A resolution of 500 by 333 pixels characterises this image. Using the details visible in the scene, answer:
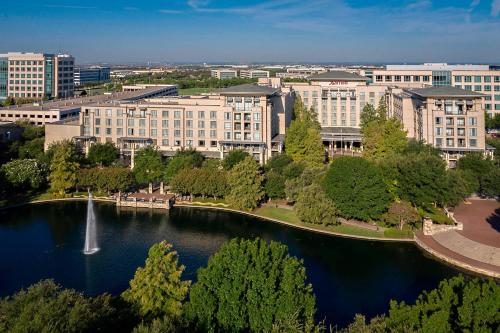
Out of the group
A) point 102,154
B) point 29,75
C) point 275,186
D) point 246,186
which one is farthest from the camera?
point 29,75

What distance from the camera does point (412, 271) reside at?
82.3ft

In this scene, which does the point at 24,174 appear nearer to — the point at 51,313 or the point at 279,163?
the point at 279,163

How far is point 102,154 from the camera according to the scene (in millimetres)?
42062

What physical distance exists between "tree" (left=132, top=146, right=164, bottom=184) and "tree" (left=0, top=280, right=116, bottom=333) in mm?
24366

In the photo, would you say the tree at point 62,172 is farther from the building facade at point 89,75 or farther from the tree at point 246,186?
the building facade at point 89,75

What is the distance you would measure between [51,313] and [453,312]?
11604mm

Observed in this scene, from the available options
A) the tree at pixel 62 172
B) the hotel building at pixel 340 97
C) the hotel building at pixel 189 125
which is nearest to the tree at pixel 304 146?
the hotel building at pixel 189 125

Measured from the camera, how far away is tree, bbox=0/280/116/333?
12453 millimetres

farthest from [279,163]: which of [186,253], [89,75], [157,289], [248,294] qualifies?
[89,75]

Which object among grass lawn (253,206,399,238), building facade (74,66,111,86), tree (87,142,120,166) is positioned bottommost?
grass lawn (253,206,399,238)

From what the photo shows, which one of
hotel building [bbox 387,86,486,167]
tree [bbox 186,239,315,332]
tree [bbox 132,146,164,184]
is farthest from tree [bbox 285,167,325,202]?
tree [bbox 186,239,315,332]

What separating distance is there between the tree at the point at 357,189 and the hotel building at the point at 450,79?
30.7 m

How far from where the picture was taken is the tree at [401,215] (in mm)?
29797

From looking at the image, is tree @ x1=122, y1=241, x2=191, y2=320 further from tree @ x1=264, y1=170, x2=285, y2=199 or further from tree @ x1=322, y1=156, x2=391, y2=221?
tree @ x1=264, y1=170, x2=285, y2=199
